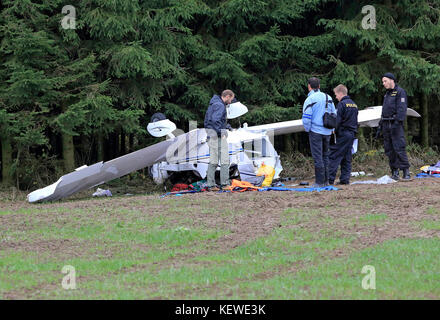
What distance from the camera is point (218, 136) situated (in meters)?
12.3

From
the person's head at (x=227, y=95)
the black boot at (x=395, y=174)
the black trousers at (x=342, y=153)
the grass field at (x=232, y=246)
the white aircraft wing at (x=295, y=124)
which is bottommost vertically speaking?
the grass field at (x=232, y=246)

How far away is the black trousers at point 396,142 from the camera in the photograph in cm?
1258

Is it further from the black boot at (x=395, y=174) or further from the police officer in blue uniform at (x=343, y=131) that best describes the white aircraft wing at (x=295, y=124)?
the police officer in blue uniform at (x=343, y=131)

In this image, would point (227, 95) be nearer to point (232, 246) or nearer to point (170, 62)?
point (170, 62)

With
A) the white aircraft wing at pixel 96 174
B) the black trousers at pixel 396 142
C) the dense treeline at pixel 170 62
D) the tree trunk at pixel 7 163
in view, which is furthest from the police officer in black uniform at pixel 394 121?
the tree trunk at pixel 7 163

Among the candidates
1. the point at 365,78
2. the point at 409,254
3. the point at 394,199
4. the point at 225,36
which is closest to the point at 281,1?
the point at 225,36

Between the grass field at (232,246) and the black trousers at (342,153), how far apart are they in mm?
1141

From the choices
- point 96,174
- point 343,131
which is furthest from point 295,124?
point 96,174

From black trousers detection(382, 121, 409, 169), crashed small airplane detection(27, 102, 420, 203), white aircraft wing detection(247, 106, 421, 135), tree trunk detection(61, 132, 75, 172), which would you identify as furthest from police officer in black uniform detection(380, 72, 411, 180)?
A: tree trunk detection(61, 132, 75, 172)

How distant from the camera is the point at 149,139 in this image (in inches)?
666

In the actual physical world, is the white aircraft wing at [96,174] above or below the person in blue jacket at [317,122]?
below

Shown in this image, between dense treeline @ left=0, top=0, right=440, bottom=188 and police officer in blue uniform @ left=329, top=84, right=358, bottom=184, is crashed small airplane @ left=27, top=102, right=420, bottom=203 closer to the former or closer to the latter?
dense treeline @ left=0, top=0, right=440, bottom=188

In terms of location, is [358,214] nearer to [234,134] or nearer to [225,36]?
[234,134]
